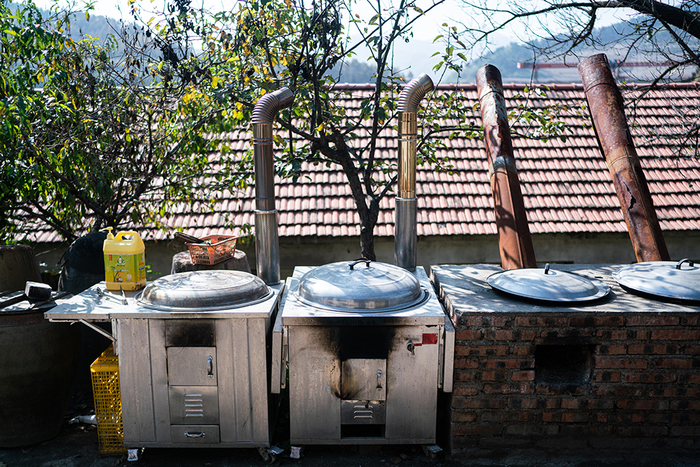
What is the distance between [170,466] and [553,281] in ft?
11.0

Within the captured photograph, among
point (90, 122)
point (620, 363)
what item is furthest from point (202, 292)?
point (620, 363)

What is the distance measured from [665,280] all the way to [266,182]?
3424 millimetres

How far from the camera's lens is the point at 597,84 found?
550 cm

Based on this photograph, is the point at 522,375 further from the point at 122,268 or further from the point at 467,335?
the point at 122,268

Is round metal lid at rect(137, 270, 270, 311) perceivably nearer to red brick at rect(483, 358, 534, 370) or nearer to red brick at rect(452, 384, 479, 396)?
red brick at rect(452, 384, 479, 396)

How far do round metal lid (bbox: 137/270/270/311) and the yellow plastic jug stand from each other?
0.30 meters

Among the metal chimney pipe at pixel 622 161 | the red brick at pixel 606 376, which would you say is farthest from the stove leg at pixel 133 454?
the metal chimney pipe at pixel 622 161

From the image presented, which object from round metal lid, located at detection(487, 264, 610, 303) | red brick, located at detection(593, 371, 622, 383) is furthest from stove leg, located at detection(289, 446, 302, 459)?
red brick, located at detection(593, 371, 622, 383)

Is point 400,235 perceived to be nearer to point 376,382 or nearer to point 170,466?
point 376,382

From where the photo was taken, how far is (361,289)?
12.4 feet

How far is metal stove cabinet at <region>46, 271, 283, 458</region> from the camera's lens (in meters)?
3.71

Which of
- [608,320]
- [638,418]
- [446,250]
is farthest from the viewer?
[446,250]

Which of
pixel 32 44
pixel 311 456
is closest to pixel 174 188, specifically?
pixel 32 44

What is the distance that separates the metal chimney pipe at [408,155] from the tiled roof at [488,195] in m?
3.13
